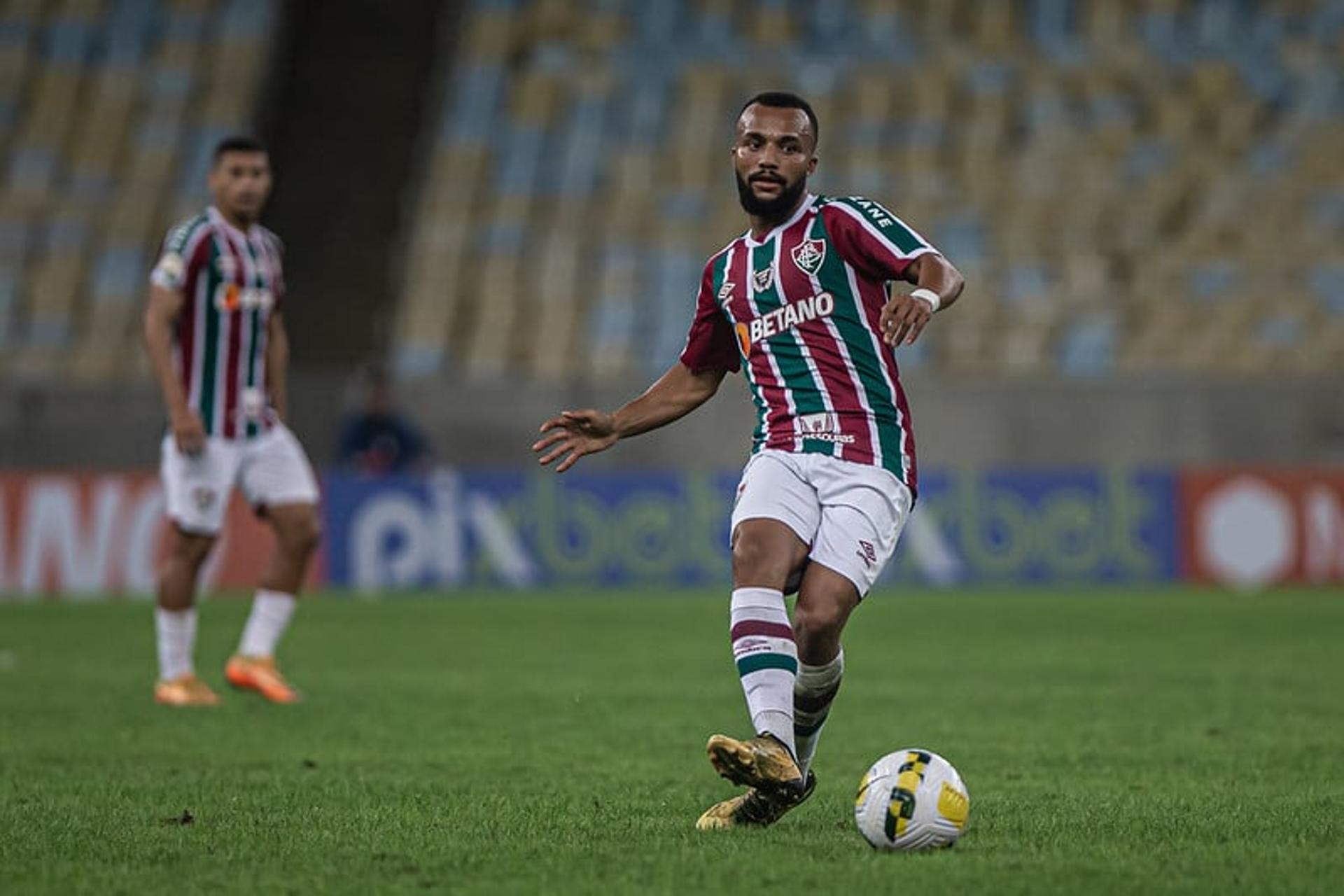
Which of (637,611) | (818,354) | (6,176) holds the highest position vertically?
(6,176)

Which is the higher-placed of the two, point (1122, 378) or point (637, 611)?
point (1122, 378)

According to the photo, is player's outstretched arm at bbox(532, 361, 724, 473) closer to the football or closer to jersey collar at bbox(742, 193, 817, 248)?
jersey collar at bbox(742, 193, 817, 248)

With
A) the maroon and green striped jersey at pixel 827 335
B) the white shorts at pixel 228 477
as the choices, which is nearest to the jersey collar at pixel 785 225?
the maroon and green striped jersey at pixel 827 335

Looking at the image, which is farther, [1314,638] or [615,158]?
[615,158]

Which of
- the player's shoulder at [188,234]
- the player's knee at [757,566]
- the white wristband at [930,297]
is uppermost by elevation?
the player's shoulder at [188,234]

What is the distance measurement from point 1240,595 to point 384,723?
10.5 metres

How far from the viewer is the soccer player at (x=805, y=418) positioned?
5.99m

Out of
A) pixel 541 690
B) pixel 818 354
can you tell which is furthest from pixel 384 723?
pixel 818 354

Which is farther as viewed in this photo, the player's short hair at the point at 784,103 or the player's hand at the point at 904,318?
the player's short hair at the point at 784,103

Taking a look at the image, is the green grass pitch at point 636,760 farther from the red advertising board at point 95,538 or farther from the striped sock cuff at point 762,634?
the red advertising board at point 95,538

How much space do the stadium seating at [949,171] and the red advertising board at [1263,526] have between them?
8.01 ft

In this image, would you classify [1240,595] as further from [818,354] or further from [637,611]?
[818,354]

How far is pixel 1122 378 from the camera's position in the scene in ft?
68.6

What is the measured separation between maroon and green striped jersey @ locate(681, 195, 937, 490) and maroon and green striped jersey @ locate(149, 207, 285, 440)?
14.2 feet
